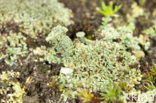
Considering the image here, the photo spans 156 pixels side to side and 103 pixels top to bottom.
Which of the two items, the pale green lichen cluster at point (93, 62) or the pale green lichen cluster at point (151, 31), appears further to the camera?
the pale green lichen cluster at point (151, 31)

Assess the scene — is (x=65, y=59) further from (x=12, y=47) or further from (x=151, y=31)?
(x=151, y=31)

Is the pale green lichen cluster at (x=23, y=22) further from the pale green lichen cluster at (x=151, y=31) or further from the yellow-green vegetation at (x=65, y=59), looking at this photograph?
the pale green lichen cluster at (x=151, y=31)

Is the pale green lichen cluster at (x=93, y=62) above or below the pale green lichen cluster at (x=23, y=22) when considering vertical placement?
below

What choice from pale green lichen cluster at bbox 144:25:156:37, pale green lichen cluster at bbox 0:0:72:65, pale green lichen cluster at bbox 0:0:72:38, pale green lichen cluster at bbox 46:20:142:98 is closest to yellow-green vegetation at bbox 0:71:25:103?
pale green lichen cluster at bbox 0:0:72:65

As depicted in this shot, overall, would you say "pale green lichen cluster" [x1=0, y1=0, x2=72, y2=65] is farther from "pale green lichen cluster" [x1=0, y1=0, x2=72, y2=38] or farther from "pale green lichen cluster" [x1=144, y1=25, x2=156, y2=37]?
"pale green lichen cluster" [x1=144, y1=25, x2=156, y2=37]

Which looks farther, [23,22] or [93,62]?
[23,22]

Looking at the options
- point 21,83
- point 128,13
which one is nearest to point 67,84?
point 21,83

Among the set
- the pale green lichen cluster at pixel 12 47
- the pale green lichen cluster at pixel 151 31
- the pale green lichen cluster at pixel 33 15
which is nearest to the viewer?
the pale green lichen cluster at pixel 12 47

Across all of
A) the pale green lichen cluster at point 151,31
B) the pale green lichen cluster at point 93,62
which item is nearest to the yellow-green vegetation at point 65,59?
the pale green lichen cluster at point 93,62

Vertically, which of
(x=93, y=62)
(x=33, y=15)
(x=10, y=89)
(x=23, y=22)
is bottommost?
(x=10, y=89)

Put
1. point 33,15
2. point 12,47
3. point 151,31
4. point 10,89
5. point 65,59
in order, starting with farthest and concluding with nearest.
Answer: point 151,31, point 33,15, point 12,47, point 65,59, point 10,89

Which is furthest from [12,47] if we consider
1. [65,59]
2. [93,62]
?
[93,62]
